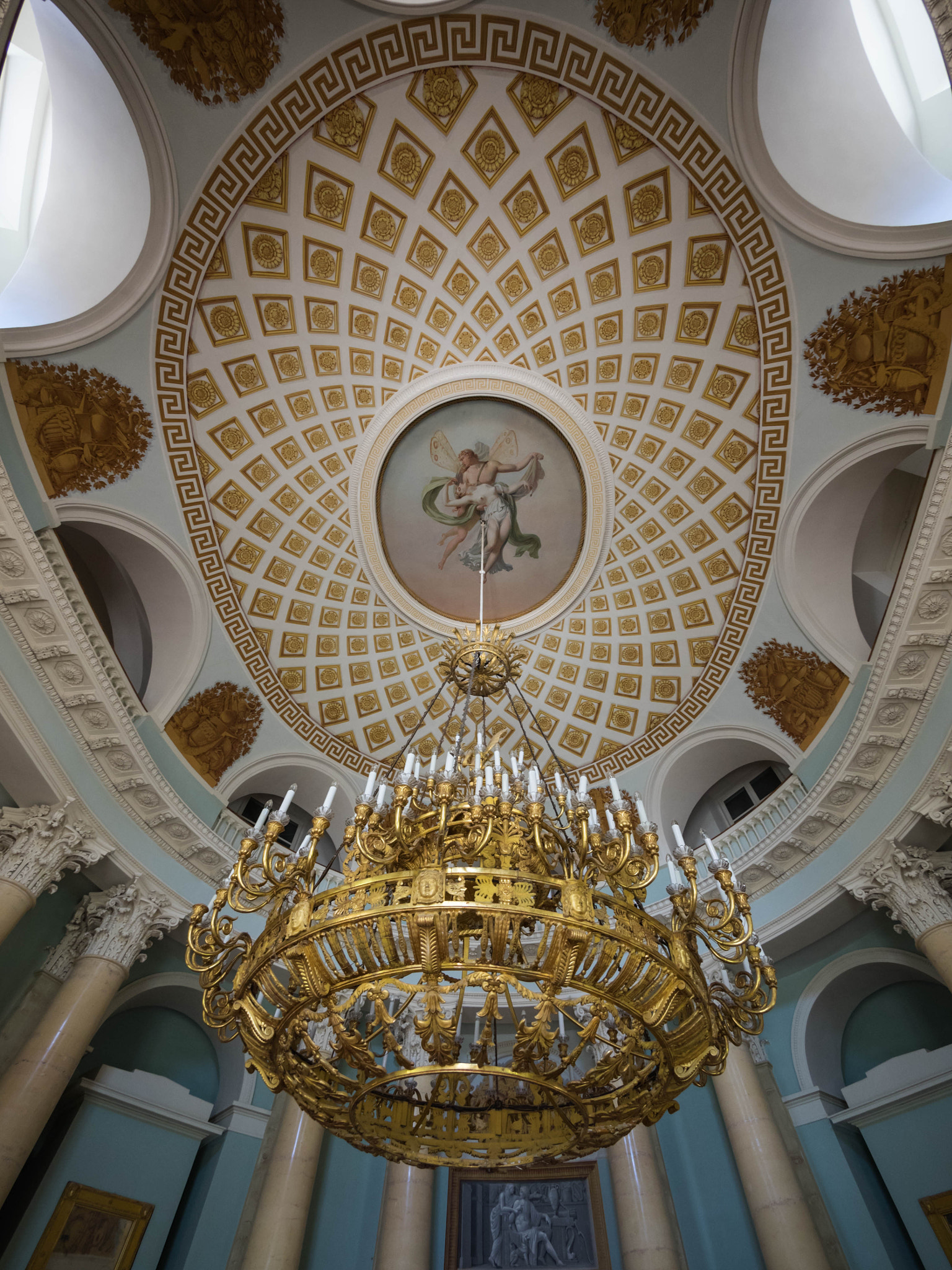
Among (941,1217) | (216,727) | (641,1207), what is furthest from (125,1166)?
(941,1217)

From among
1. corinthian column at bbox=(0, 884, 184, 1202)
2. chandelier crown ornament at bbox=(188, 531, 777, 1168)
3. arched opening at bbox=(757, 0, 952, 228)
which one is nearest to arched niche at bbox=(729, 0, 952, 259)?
arched opening at bbox=(757, 0, 952, 228)

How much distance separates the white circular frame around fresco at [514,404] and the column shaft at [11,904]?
648 centimetres

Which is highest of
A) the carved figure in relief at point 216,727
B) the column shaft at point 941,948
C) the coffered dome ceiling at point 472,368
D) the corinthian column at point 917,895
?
the coffered dome ceiling at point 472,368

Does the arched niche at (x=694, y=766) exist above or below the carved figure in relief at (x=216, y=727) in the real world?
above

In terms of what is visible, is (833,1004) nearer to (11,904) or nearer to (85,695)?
(11,904)

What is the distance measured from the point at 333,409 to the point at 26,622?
4.98 metres

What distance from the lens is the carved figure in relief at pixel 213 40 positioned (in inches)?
270

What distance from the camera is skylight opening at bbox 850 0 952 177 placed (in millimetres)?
7777

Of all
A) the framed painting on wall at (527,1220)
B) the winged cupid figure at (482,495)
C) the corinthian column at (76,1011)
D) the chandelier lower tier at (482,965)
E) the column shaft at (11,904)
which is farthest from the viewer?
the winged cupid figure at (482,495)

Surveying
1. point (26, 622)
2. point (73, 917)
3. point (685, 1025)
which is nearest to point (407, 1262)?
point (73, 917)

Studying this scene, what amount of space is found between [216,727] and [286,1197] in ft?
19.4

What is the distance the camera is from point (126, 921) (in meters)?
8.15

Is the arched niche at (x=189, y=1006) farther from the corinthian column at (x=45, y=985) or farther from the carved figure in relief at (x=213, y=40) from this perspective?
the carved figure in relief at (x=213, y=40)

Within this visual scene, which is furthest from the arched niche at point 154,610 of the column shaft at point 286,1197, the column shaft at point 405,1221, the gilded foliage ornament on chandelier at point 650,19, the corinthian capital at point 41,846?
the gilded foliage ornament on chandelier at point 650,19
